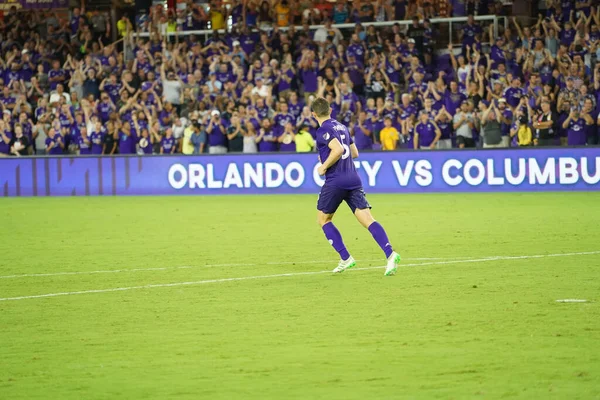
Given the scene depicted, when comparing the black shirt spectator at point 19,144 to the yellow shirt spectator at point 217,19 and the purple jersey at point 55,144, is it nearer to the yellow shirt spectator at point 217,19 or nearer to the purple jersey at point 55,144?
the purple jersey at point 55,144

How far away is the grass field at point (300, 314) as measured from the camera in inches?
266

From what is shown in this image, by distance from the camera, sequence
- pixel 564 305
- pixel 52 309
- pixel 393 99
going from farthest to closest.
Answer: pixel 393 99 → pixel 52 309 → pixel 564 305

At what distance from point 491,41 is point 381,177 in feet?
18.2

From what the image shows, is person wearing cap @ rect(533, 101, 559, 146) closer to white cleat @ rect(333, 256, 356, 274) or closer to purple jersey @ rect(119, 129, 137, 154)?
purple jersey @ rect(119, 129, 137, 154)

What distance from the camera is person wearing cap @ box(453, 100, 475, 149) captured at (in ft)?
86.8

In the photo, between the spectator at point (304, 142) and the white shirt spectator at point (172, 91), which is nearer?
the spectator at point (304, 142)

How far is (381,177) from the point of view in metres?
26.4

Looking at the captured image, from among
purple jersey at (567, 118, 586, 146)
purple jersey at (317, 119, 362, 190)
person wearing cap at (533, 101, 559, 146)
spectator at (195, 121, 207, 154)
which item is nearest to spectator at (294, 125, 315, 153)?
spectator at (195, 121, 207, 154)

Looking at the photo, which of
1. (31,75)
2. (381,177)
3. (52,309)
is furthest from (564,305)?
(31,75)

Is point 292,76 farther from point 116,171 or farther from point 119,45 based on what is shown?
point 119,45

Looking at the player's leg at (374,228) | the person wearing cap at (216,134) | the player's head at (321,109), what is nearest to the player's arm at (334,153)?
the player's head at (321,109)

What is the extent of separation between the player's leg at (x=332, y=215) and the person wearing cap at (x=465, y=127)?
14.9m

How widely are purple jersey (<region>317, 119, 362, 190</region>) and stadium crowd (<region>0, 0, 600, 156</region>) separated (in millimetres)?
14647

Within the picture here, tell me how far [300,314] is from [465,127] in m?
17.9
